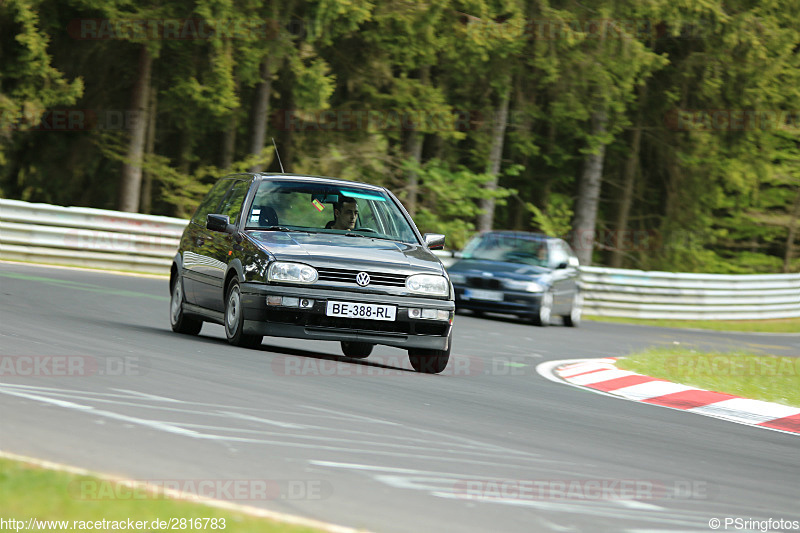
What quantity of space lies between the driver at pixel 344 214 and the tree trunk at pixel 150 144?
1696 centimetres

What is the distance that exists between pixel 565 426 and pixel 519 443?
1.15 m

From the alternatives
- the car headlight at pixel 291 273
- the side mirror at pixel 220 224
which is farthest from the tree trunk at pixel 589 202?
the car headlight at pixel 291 273

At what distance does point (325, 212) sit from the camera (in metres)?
11.2

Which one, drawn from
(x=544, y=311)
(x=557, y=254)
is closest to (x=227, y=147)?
(x=557, y=254)

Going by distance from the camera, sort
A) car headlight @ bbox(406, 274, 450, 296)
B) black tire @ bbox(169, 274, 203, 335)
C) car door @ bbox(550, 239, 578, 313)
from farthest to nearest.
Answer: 1. car door @ bbox(550, 239, 578, 313)
2. black tire @ bbox(169, 274, 203, 335)
3. car headlight @ bbox(406, 274, 450, 296)

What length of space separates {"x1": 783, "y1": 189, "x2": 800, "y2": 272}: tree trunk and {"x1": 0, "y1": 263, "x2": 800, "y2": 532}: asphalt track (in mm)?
31540

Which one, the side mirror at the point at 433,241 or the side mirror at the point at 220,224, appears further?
the side mirror at the point at 433,241

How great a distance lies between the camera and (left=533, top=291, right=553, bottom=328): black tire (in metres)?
20.8

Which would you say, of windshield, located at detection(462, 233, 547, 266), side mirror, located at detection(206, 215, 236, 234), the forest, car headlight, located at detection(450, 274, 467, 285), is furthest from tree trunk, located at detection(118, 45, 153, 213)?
side mirror, located at detection(206, 215, 236, 234)

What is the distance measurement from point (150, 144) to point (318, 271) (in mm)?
20916

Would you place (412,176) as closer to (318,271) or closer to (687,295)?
(687,295)

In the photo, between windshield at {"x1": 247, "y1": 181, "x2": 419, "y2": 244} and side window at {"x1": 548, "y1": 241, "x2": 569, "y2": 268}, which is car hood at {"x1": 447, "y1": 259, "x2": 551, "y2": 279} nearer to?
side window at {"x1": 548, "y1": 241, "x2": 569, "y2": 268}

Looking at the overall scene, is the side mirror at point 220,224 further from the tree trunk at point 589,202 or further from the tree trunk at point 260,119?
the tree trunk at point 589,202

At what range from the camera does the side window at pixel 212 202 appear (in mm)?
12125
